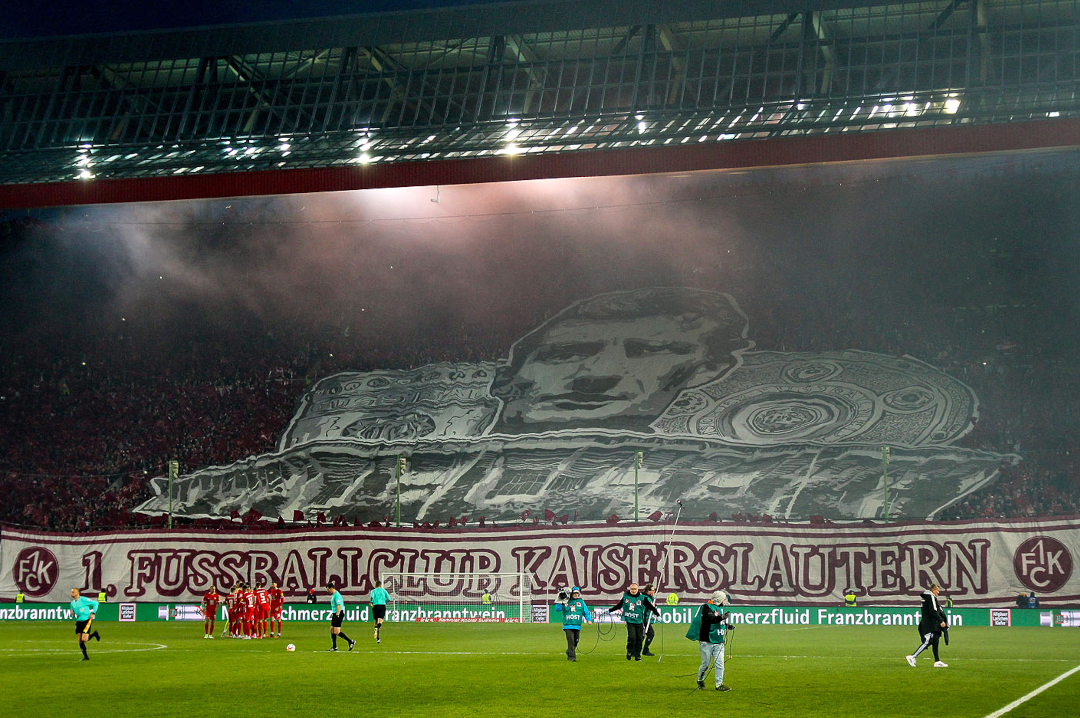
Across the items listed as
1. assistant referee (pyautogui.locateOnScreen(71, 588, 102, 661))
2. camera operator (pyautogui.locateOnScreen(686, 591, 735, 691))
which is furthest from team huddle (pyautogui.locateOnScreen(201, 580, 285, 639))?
camera operator (pyautogui.locateOnScreen(686, 591, 735, 691))

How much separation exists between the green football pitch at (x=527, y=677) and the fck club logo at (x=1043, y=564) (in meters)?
2.93

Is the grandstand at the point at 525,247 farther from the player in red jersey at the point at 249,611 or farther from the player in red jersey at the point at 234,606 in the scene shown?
the player in red jersey at the point at 234,606

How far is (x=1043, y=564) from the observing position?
35.0 meters

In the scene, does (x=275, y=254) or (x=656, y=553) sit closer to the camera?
(x=656, y=553)

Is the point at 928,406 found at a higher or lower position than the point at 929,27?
lower

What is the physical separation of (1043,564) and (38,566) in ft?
113

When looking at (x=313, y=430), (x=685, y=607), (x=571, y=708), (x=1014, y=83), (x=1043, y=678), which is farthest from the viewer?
(x=313, y=430)

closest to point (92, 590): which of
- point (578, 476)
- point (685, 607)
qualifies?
point (578, 476)

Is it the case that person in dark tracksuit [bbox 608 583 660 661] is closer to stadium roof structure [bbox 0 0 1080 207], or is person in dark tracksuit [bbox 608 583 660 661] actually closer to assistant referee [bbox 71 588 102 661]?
assistant referee [bbox 71 588 102 661]

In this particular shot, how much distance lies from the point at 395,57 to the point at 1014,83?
24.5 meters

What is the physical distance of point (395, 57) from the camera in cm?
4925

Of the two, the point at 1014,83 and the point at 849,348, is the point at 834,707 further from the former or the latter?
the point at 849,348

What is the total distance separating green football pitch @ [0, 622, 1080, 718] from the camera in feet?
52.7

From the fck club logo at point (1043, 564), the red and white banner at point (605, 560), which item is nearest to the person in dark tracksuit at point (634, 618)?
the red and white banner at point (605, 560)
